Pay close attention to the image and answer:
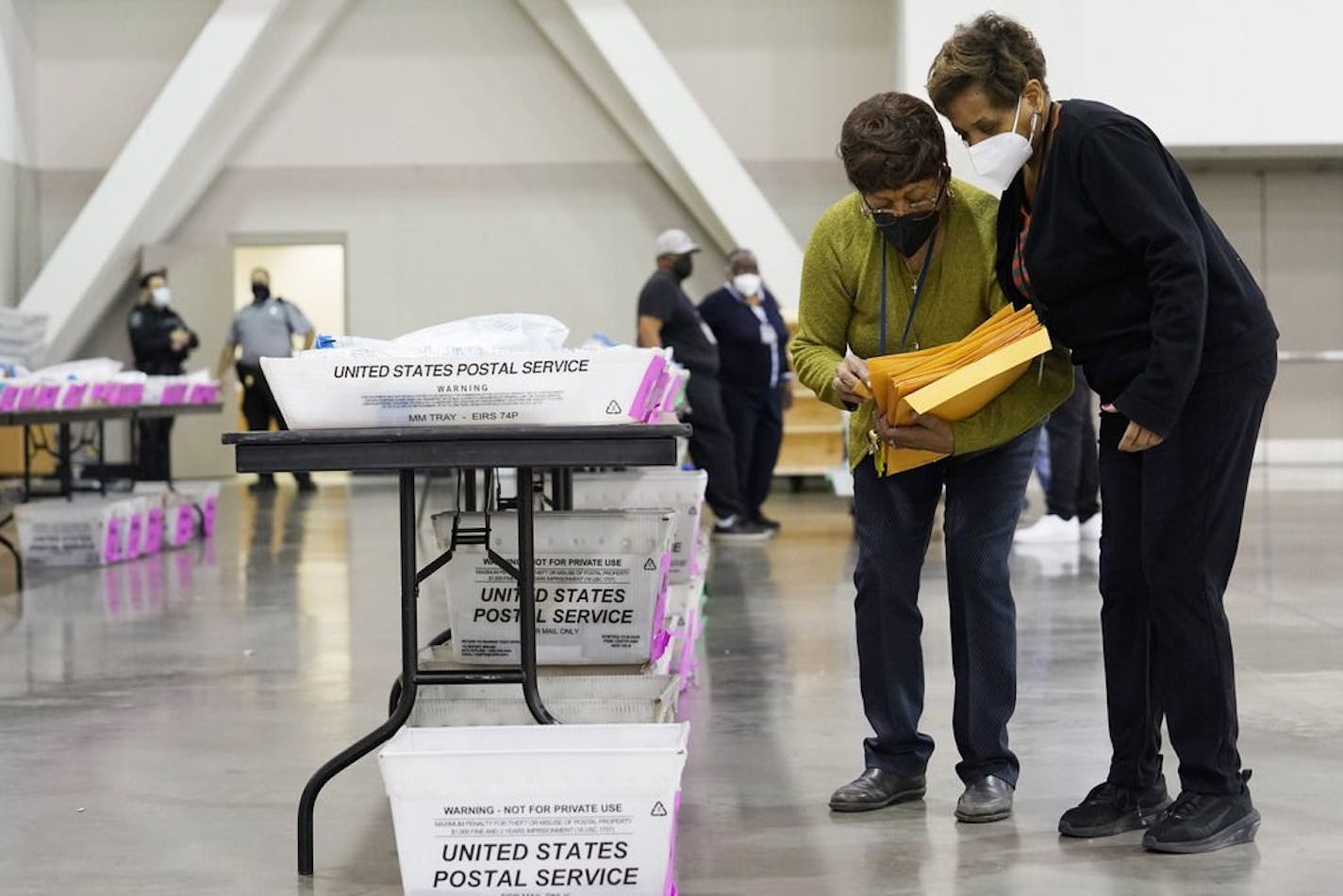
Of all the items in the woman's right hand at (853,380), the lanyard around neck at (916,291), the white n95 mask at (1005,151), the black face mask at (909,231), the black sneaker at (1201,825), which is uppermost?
the white n95 mask at (1005,151)

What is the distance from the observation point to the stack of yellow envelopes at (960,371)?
2.66 metres

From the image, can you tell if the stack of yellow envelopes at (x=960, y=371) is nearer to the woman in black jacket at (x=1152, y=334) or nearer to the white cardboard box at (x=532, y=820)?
the woman in black jacket at (x=1152, y=334)

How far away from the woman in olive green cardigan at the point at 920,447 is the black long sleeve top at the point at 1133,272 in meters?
0.17

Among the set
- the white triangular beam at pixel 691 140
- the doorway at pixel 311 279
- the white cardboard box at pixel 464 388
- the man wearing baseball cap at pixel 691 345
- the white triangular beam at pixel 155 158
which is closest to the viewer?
the white cardboard box at pixel 464 388

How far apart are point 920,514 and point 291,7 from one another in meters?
10.5

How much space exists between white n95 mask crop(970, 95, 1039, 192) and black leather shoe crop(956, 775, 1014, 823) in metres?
0.99

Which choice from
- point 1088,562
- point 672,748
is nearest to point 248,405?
point 1088,562

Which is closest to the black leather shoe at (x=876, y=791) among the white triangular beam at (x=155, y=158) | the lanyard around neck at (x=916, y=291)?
the lanyard around neck at (x=916, y=291)

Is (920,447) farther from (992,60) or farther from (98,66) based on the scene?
(98,66)

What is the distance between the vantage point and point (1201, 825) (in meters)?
2.64

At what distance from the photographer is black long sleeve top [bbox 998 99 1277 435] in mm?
2459

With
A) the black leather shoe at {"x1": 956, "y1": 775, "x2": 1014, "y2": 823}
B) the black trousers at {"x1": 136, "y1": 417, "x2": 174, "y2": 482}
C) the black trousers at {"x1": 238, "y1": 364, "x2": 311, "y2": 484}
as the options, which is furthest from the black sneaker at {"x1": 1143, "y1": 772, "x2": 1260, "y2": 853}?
the black trousers at {"x1": 238, "y1": 364, "x2": 311, "y2": 484}

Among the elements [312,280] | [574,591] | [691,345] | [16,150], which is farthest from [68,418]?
[312,280]

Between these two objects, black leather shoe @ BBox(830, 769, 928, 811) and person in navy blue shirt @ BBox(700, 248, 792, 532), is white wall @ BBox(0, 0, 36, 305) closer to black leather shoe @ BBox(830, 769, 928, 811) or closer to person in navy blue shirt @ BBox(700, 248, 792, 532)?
person in navy blue shirt @ BBox(700, 248, 792, 532)
